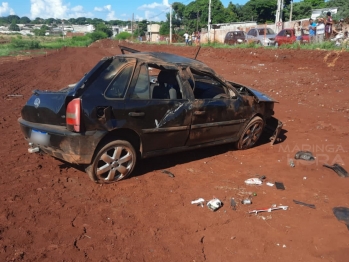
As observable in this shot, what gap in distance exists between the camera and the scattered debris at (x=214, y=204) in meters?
4.19

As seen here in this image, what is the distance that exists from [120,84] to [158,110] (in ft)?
2.16

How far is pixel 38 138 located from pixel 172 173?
2010mm

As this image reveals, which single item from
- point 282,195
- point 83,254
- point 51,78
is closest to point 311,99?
point 282,195

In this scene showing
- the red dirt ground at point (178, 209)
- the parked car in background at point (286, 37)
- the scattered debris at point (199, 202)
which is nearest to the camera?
the red dirt ground at point (178, 209)

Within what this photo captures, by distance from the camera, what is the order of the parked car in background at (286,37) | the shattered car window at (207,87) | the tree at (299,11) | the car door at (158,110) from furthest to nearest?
the tree at (299,11) < the parked car in background at (286,37) < the shattered car window at (207,87) < the car door at (158,110)

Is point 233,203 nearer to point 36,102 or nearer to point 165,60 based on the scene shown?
point 165,60

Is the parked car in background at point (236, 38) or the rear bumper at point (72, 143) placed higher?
the parked car in background at point (236, 38)

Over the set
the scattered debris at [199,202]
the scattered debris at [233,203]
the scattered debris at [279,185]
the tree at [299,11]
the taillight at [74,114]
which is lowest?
the scattered debris at [279,185]

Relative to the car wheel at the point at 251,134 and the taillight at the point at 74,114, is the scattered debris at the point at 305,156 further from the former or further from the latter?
the taillight at the point at 74,114

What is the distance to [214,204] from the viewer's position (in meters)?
4.24

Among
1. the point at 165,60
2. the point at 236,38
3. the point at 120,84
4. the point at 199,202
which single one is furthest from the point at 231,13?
the point at 199,202

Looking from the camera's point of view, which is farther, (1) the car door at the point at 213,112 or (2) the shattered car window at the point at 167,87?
(1) the car door at the point at 213,112

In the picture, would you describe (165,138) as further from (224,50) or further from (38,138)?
(224,50)

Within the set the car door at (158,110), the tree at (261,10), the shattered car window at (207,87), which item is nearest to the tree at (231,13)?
the tree at (261,10)
